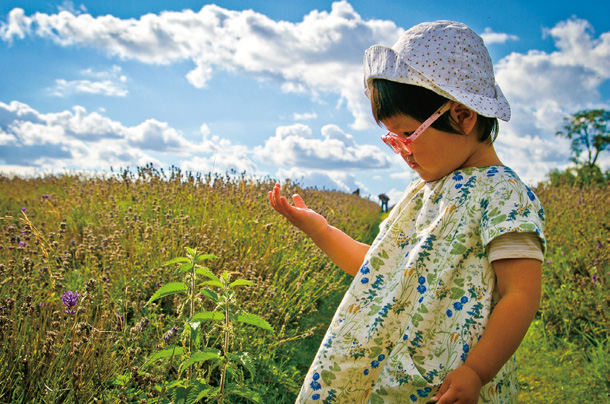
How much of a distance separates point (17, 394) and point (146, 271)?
4.99 feet

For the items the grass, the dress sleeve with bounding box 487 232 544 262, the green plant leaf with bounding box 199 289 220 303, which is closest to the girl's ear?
the dress sleeve with bounding box 487 232 544 262

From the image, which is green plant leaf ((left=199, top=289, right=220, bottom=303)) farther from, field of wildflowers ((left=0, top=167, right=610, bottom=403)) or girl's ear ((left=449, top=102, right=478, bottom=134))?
girl's ear ((left=449, top=102, right=478, bottom=134))

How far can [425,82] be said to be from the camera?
63.8 inches

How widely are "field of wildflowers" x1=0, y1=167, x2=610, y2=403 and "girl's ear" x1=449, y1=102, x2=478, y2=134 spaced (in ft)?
3.43

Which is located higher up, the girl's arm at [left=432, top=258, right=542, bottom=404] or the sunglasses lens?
the sunglasses lens

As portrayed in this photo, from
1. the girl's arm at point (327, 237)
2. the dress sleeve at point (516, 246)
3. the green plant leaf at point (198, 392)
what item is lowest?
the green plant leaf at point (198, 392)

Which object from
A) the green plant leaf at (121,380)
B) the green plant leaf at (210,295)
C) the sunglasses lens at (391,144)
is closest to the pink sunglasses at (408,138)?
the sunglasses lens at (391,144)

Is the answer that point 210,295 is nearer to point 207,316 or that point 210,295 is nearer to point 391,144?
point 207,316

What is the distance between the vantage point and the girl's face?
5.42 feet

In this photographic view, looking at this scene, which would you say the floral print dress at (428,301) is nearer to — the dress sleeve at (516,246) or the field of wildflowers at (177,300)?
the dress sleeve at (516,246)

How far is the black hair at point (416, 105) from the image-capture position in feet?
5.41

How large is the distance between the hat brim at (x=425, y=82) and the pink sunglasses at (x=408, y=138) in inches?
2.4

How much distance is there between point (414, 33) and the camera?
1.72m

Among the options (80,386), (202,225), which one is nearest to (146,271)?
(202,225)
